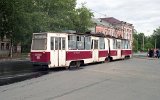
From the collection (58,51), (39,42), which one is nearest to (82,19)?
(58,51)

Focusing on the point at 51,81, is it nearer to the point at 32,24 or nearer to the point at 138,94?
the point at 138,94

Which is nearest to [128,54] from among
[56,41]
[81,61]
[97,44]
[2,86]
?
[97,44]

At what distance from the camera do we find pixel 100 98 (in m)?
11.9

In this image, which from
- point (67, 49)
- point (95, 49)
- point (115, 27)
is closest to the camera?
point (67, 49)


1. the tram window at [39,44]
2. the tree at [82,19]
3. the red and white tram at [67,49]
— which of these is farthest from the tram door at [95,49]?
the tree at [82,19]

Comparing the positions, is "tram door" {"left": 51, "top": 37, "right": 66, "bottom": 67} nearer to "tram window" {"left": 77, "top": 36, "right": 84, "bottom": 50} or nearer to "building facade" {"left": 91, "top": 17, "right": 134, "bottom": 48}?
"tram window" {"left": 77, "top": 36, "right": 84, "bottom": 50}

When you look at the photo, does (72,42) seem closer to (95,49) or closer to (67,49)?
(67,49)

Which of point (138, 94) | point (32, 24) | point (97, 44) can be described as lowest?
point (138, 94)

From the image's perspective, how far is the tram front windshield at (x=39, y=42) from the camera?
77.0ft

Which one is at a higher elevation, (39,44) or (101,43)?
(101,43)

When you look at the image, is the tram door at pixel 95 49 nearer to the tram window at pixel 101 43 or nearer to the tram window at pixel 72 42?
the tram window at pixel 101 43

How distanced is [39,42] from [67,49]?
95.4 inches

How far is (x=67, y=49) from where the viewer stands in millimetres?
25156

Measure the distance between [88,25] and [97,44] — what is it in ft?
133
